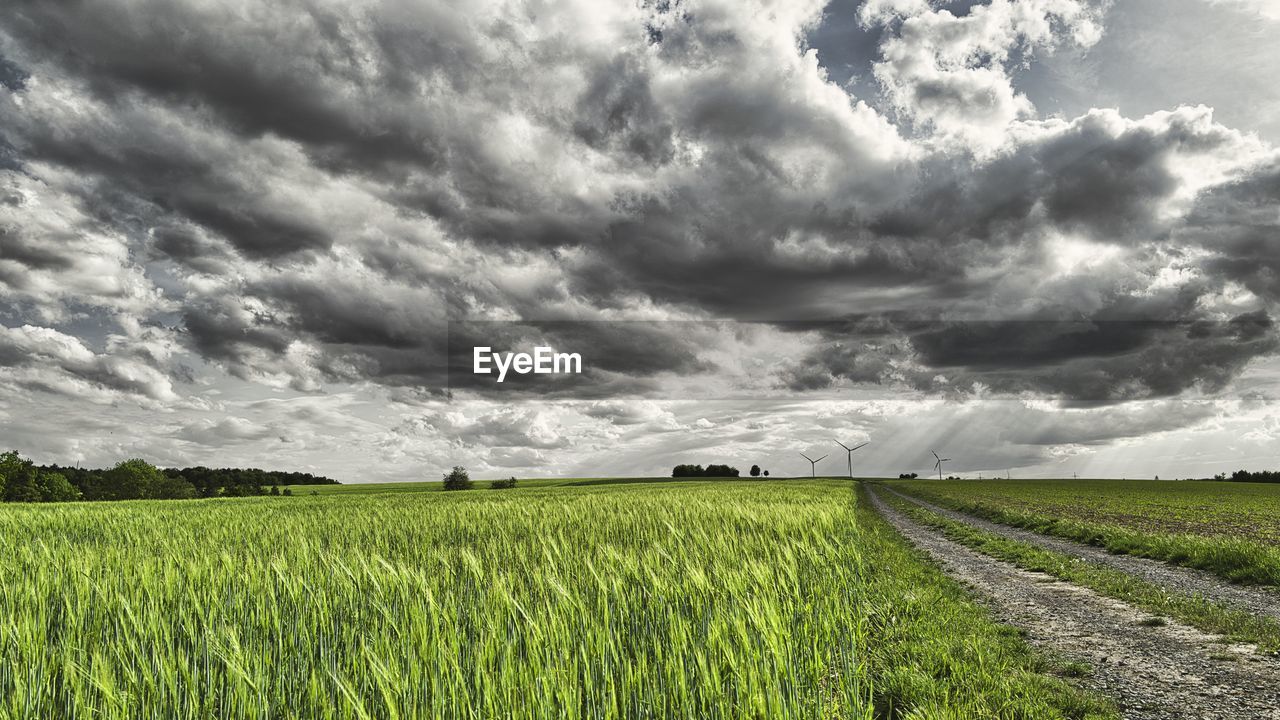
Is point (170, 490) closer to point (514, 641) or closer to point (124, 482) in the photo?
point (124, 482)

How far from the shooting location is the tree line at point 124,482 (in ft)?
316

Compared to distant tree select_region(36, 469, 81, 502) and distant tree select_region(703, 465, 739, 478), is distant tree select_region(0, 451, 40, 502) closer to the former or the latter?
distant tree select_region(36, 469, 81, 502)

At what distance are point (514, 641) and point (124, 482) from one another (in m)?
138

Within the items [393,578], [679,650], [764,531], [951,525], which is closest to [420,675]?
[679,650]

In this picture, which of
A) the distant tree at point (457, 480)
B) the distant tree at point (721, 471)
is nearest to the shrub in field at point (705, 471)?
the distant tree at point (721, 471)

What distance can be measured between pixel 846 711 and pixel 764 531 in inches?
311

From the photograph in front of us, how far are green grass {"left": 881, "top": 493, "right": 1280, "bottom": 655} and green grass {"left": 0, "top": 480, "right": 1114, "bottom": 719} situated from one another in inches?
110

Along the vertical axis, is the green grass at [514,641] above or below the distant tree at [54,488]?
above

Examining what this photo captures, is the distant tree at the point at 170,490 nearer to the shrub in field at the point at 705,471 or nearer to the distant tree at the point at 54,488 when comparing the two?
the distant tree at the point at 54,488

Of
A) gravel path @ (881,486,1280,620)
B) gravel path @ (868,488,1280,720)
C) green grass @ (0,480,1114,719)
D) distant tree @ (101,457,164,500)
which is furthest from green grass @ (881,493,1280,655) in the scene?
distant tree @ (101,457,164,500)

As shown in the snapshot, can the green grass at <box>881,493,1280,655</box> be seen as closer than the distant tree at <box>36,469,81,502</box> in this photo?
Yes

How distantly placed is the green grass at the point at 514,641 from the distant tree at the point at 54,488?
115525 mm

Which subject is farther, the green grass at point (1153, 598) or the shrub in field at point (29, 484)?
the shrub in field at point (29, 484)

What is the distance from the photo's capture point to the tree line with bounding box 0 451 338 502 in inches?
3787
